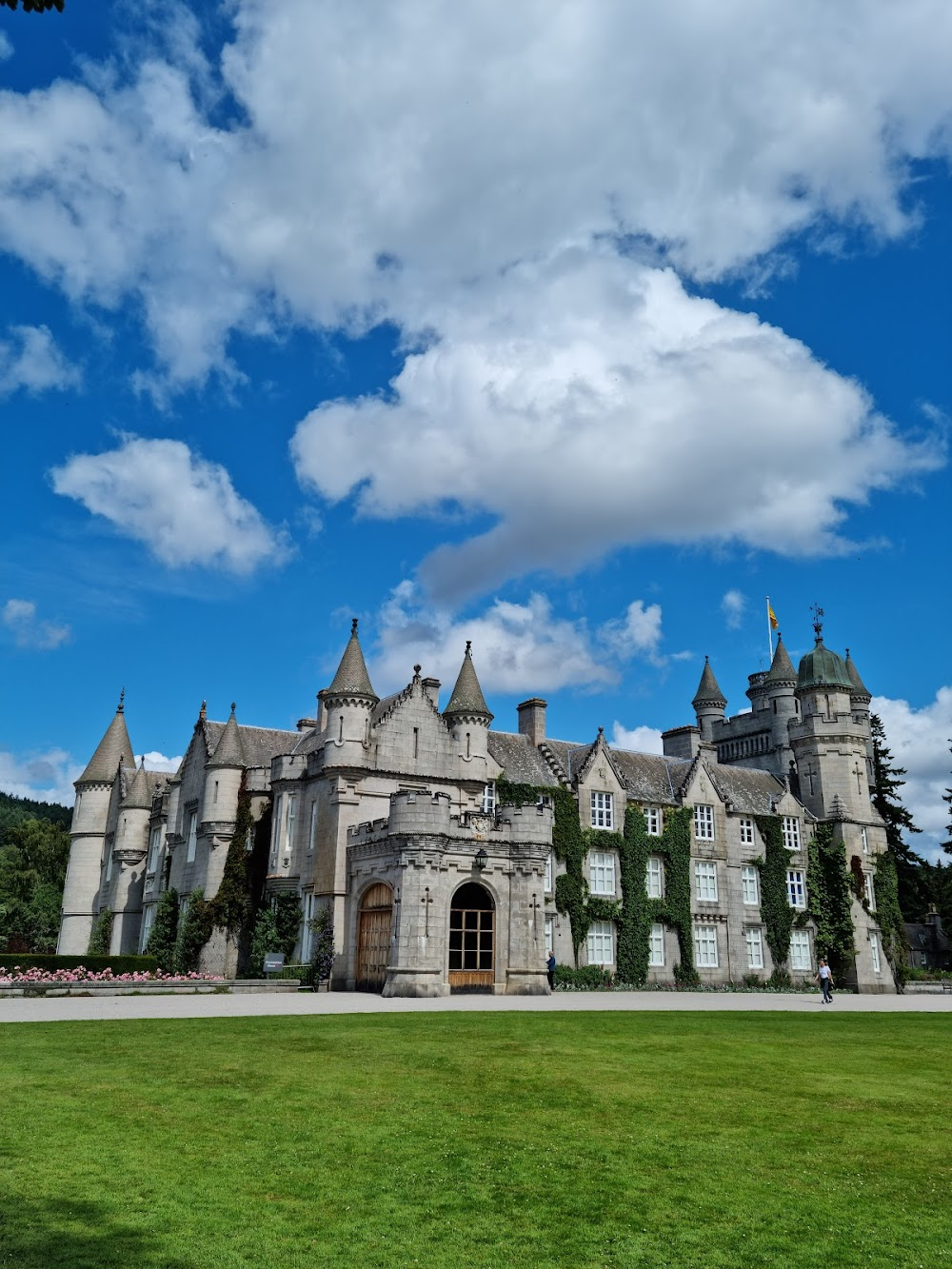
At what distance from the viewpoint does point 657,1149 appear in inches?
411

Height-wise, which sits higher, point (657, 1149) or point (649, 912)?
point (649, 912)

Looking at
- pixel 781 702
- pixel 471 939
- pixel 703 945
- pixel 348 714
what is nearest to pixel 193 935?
pixel 348 714

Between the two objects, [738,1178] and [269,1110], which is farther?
[269,1110]

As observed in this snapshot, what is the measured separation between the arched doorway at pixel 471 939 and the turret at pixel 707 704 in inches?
1323

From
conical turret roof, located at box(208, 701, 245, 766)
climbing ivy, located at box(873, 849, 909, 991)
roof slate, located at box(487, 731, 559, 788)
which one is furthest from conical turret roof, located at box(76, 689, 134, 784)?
climbing ivy, located at box(873, 849, 909, 991)

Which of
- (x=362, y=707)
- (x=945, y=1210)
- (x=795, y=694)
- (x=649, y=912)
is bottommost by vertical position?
(x=945, y=1210)

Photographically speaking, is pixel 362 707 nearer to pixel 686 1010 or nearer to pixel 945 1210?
pixel 686 1010

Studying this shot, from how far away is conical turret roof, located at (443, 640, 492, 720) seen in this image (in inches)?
1852

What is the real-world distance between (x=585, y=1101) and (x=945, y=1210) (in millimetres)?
5180

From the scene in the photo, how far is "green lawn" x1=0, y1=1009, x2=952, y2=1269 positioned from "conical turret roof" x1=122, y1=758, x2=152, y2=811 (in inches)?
1639

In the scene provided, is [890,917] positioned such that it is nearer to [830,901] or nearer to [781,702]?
[830,901]

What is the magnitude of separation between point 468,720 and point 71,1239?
130 ft

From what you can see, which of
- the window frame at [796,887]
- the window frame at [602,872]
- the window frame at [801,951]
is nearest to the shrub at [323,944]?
the window frame at [602,872]

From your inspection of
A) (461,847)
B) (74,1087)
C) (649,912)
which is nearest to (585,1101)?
(74,1087)
